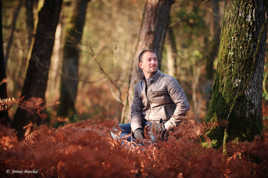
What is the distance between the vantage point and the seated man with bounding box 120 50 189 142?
322cm

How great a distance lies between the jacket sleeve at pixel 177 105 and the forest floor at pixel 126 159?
0.22 m

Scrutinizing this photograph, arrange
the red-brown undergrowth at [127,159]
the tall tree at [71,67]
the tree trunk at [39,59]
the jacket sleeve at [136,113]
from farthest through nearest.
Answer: the tall tree at [71,67], the tree trunk at [39,59], the jacket sleeve at [136,113], the red-brown undergrowth at [127,159]

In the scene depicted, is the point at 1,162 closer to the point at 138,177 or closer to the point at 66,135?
the point at 66,135

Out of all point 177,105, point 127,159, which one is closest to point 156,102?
point 177,105

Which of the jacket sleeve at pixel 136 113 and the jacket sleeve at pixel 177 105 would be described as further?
the jacket sleeve at pixel 136 113

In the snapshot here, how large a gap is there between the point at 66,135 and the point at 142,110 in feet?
4.28

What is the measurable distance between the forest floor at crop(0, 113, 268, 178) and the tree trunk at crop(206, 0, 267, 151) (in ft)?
1.10

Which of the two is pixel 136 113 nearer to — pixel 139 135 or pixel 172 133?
pixel 139 135

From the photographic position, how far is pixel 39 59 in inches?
199

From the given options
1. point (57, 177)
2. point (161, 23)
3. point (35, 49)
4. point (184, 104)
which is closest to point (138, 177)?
point (57, 177)

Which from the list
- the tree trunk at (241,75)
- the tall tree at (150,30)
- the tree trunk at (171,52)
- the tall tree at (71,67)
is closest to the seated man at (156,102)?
the tree trunk at (241,75)

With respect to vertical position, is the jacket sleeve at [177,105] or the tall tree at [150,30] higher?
the tall tree at [150,30]

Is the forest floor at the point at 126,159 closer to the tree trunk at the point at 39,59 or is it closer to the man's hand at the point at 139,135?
the man's hand at the point at 139,135

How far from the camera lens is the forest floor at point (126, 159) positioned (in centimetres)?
207
